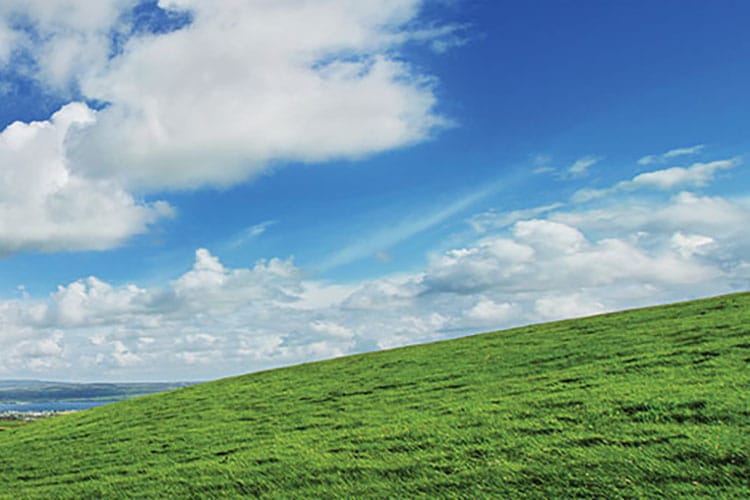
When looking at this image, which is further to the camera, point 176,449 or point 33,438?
point 33,438

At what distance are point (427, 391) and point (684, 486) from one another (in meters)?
11.0

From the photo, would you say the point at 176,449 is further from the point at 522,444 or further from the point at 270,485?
the point at 522,444

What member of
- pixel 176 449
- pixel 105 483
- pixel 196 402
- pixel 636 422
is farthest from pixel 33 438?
pixel 636 422

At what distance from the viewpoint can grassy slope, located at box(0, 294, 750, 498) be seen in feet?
26.1

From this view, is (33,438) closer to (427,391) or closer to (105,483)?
(105,483)

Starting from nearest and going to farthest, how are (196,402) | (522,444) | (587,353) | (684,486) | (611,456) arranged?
(684,486) → (611,456) → (522,444) → (587,353) → (196,402)

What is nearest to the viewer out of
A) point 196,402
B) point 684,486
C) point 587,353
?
point 684,486

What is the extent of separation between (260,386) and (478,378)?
12.2m

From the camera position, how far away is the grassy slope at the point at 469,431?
7945 mm

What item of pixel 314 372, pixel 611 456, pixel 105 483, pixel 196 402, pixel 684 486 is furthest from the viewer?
pixel 314 372

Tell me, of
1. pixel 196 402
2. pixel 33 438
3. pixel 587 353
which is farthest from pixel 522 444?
pixel 33 438

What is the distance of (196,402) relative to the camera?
24828 mm

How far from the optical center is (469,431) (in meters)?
10.8

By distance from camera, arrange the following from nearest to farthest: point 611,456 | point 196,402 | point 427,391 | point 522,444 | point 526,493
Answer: point 526,493
point 611,456
point 522,444
point 427,391
point 196,402
